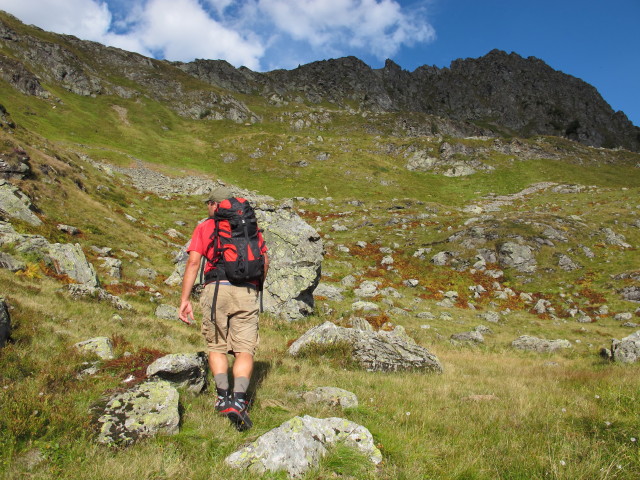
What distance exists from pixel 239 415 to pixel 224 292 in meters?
2.03

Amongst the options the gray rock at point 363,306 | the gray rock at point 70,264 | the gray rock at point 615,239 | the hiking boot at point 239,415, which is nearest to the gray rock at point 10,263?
the gray rock at point 70,264

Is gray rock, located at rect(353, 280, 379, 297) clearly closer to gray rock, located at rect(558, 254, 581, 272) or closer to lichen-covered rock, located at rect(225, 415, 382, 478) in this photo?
gray rock, located at rect(558, 254, 581, 272)

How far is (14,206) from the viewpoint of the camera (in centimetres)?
1819

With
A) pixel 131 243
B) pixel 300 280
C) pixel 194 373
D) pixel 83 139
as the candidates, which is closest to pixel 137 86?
pixel 83 139

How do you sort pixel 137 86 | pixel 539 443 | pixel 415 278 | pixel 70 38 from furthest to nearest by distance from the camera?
pixel 70 38 → pixel 137 86 → pixel 415 278 → pixel 539 443

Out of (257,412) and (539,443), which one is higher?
(539,443)

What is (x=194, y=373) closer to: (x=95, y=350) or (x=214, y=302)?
(x=214, y=302)

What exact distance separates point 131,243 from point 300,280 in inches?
548

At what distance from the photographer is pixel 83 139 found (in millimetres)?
74500

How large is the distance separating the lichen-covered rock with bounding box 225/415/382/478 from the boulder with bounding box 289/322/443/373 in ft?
18.2

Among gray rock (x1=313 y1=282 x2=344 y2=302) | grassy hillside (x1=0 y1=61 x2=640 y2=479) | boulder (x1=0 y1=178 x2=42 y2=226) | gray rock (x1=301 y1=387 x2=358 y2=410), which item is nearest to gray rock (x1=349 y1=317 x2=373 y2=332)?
grassy hillside (x1=0 y1=61 x2=640 y2=479)

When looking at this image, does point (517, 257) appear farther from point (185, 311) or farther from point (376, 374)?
point (185, 311)

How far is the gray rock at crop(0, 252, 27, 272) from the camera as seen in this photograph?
11938mm

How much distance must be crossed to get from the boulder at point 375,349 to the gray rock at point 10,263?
33.8 ft
